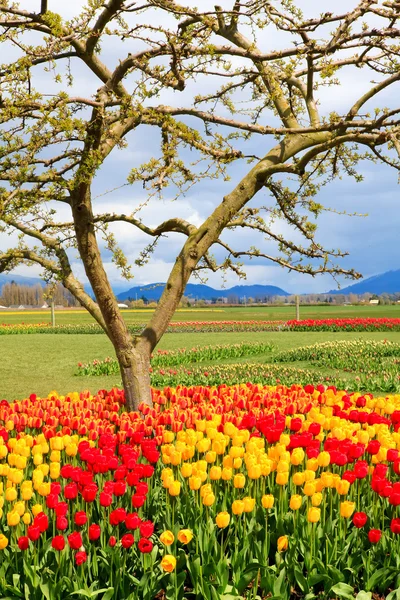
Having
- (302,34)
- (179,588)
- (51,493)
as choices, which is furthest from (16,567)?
(302,34)

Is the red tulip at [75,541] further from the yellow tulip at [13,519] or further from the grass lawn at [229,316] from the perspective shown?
the grass lawn at [229,316]

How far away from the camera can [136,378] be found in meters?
7.26

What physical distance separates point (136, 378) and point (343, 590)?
4213 millimetres

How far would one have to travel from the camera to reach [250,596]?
11.0ft

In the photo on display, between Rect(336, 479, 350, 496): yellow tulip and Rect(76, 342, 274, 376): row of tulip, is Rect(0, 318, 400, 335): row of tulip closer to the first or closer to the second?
Rect(76, 342, 274, 376): row of tulip

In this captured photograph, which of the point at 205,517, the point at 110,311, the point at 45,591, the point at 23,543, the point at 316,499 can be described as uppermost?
the point at 110,311

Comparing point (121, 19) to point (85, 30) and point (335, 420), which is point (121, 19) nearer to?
point (85, 30)

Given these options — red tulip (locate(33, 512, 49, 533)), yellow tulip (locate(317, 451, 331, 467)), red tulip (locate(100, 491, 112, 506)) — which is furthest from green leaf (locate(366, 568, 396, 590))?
red tulip (locate(33, 512, 49, 533))

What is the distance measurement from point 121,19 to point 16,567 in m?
6.15

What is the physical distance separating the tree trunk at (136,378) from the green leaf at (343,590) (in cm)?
415

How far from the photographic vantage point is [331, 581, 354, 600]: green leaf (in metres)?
3.36

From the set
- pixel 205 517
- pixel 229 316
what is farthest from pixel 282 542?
pixel 229 316

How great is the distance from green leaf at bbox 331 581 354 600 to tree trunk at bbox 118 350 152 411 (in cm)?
415

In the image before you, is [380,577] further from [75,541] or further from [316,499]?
[75,541]
